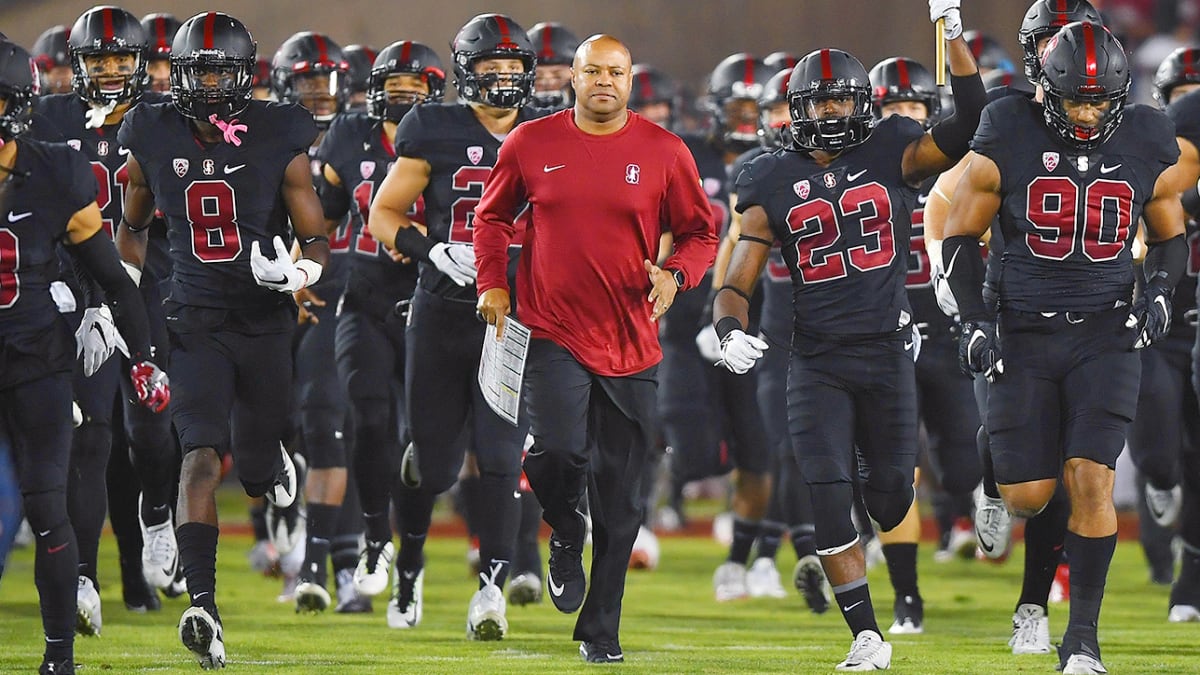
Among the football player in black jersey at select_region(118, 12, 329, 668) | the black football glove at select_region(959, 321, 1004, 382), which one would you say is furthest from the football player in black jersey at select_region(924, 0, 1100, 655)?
the football player in black jersey at select_region(118, 12, 329, 668)

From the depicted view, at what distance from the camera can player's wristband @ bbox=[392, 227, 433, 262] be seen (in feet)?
19.7

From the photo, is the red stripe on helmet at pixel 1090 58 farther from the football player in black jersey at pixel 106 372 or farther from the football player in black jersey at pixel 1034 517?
the football player in black jersey at pixel 106 372

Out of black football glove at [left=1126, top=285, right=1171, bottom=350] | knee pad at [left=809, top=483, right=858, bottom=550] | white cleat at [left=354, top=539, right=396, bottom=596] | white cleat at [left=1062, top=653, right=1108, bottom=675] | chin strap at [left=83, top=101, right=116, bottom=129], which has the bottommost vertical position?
white cleat at [left=354, top=539, right=396, bottom=596]

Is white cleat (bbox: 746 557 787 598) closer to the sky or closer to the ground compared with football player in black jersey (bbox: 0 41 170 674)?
closer to the ground

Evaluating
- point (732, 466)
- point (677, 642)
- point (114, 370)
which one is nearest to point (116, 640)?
point (114, 370)

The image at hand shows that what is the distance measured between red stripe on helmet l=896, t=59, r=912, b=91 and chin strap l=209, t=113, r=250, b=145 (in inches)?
106

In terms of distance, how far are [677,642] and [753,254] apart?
145 centimetres

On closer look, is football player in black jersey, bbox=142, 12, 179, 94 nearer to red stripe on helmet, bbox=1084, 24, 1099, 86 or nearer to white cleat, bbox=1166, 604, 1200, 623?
red stripe on helmet, bbox=1084, 24, 1099, 86

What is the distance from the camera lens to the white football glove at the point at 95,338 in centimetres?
536

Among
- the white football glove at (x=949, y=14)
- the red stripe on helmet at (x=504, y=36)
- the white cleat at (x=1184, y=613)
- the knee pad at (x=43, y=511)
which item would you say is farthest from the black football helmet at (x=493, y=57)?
the white cleat at (x=1184, y=613)

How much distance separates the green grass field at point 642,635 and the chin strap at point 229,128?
154cm

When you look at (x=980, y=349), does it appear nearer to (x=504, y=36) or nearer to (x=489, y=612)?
(x=489, y=612)

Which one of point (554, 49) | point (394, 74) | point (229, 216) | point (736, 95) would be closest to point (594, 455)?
point (229, 216)

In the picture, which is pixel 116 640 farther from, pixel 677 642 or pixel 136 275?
pixel 677 642
